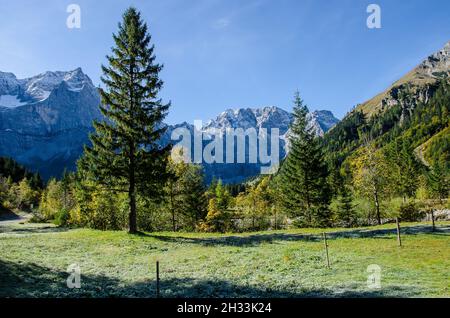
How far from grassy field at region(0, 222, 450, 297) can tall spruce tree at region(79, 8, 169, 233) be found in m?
6.32

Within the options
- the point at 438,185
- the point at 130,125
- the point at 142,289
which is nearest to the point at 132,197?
the point at 130,125

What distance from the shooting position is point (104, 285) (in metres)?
16.4

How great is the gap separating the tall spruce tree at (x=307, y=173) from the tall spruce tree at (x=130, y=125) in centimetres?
2222

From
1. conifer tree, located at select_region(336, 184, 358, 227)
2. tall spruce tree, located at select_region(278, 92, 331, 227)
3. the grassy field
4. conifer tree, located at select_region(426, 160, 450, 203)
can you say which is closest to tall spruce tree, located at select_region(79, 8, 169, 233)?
the grassy field

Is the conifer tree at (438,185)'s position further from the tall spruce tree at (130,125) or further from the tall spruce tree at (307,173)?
the tall spruce tree at (130,125)

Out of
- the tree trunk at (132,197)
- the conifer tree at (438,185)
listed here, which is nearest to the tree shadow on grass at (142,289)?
the tree trunk at (132,197)

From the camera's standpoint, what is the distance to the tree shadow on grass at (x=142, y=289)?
44.9 ft

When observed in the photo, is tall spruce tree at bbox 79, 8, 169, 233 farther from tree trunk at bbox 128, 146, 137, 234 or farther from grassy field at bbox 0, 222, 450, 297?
grassy field at bbox 0, 222, 450, 297

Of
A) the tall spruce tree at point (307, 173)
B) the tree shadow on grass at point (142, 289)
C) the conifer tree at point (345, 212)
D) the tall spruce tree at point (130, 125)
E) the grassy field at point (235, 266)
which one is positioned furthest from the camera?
the conifer tree at point (345, 212)

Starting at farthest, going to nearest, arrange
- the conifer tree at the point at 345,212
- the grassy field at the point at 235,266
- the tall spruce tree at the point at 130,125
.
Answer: the conifer tree at the point at 345,212 < the tall spruce tree at the point at 130,125 < the grassy field at the point at 235,266
